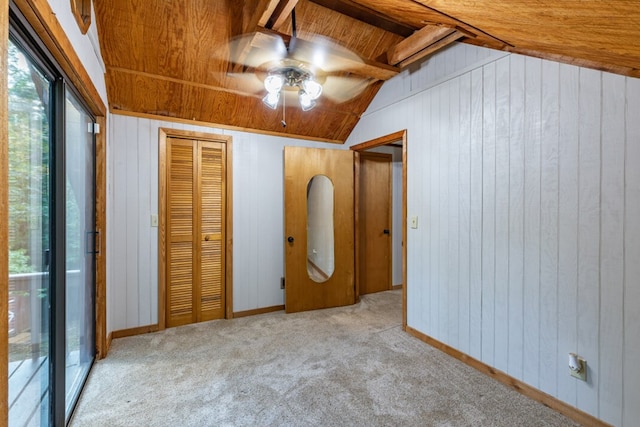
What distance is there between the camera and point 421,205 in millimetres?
2736

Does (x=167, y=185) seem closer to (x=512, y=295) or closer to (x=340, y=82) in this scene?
(x=340, y=82)

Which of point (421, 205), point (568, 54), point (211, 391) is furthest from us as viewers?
point (421, 205)

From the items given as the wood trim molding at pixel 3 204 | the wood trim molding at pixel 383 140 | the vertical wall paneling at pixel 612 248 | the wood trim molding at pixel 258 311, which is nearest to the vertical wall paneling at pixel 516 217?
the vertical wall paneling at pixel 612 248

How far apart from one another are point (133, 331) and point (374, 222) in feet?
10.4

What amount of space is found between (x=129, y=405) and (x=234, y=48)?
8.76 feet

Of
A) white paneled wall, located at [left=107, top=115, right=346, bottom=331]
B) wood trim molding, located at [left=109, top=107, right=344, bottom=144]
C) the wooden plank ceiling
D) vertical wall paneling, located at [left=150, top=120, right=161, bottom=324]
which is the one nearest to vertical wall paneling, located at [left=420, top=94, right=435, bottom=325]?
the wooden plank ceiling

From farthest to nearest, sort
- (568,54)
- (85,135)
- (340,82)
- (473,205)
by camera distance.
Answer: (340,82) < (473,205) < (85,135) < (568,54)

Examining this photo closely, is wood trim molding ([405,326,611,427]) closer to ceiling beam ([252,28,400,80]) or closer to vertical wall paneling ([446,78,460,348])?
vertical wall paneling ([446,78,460,348])

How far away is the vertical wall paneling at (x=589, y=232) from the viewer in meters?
1.60

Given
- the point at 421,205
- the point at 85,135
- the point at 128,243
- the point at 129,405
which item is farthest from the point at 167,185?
the point at 421,205

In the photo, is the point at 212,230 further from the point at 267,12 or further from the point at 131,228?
the point at 267,12

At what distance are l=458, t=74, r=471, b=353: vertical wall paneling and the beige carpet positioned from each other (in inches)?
13.6

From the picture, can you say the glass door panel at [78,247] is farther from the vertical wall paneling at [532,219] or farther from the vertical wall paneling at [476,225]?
the vertical wall paneling at [532,219]

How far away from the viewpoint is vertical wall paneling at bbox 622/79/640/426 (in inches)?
57.6
